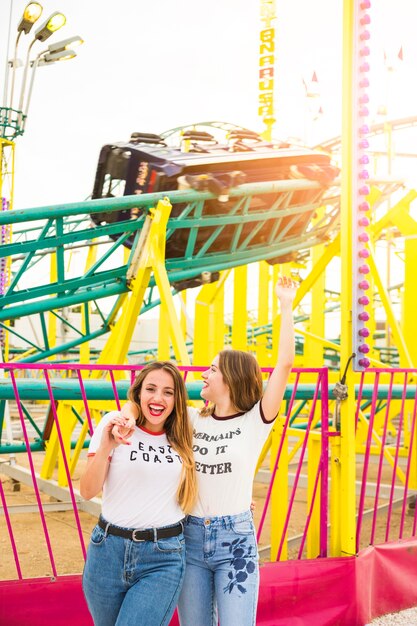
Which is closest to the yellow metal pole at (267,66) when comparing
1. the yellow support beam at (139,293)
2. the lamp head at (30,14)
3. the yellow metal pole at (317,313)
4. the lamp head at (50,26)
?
the yellow metal pole at (317,313)

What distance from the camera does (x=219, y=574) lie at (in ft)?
7.30

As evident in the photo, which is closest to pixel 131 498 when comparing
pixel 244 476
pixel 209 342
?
pixel 244 476

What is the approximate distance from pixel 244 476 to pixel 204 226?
226 inches

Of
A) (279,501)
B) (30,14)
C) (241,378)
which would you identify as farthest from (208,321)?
(241,378)

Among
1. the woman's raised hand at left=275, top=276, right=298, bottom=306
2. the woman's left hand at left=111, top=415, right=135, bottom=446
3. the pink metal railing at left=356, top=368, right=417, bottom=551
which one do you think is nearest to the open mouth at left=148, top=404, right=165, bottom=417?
the woman's left hand at left=111, top=415, right=135, bottom=446

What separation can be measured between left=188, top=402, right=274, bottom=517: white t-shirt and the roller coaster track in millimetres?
3946

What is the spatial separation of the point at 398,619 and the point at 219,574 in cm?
180

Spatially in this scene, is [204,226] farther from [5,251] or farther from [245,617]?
[245,617]

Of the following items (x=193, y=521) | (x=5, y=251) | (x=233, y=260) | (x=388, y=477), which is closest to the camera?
(x=193, y=521)

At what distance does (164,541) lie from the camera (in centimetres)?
212

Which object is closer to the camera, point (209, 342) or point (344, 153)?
point (344, 153)

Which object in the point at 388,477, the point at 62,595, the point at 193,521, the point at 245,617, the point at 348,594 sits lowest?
the point at 388,477

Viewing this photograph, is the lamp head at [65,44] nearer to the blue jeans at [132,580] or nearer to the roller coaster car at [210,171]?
the roller coaster car at [210,171]

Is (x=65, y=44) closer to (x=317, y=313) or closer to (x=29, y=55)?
(x=29, y=55)
